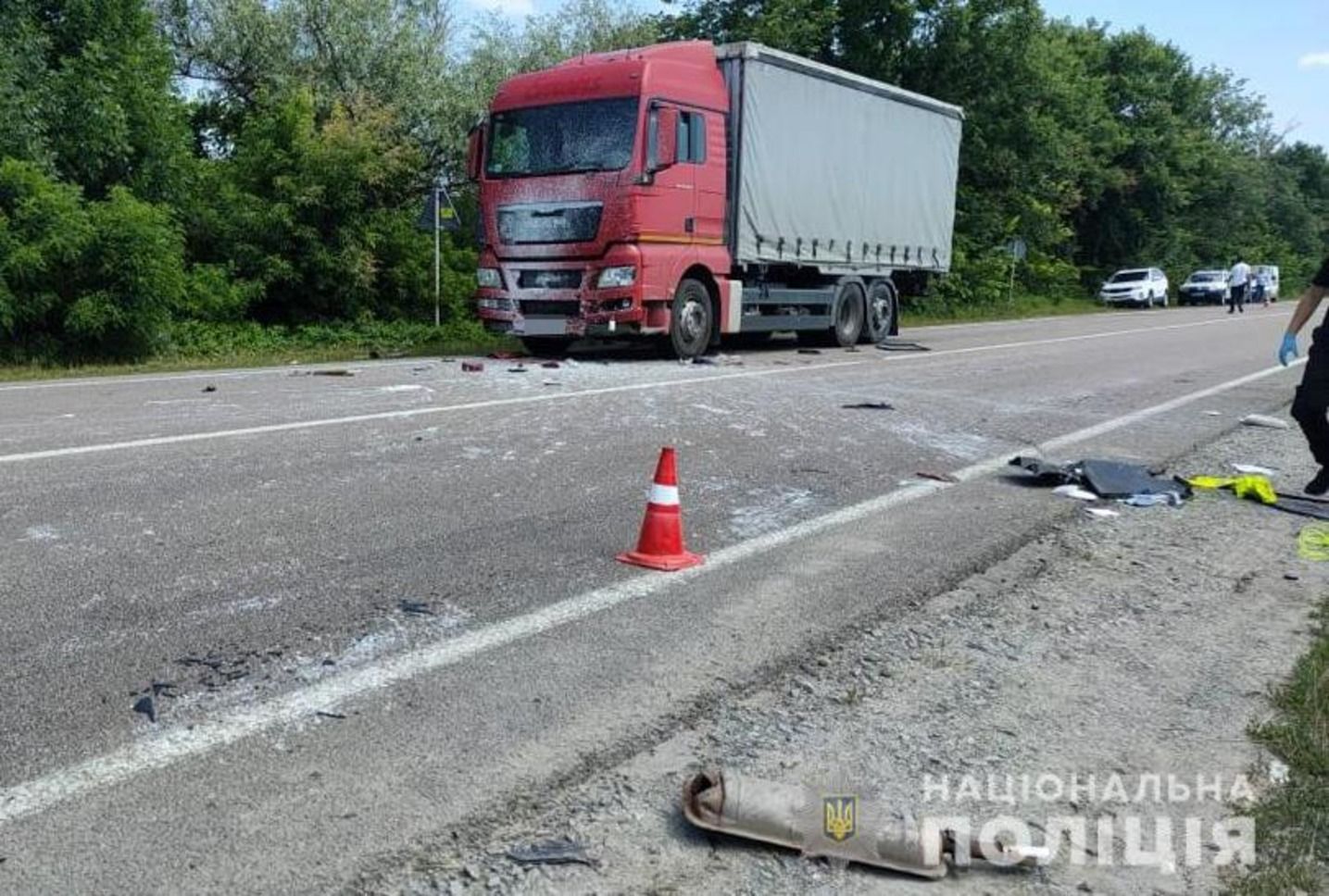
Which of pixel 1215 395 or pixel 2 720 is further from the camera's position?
pixel 1215 395

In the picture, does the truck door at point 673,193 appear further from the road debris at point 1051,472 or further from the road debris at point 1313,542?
the road debris at point 1313,542

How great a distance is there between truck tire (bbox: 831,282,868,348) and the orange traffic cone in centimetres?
1293

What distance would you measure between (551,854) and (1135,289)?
46825 millimetres

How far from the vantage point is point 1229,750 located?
328 cm

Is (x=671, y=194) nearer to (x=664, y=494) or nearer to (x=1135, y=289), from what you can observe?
(x=664, y=494)

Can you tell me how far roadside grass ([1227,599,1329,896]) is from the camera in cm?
258

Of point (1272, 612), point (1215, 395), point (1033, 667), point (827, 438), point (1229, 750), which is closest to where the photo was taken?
point (1229, 750)

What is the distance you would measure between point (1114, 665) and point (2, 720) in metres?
3.64

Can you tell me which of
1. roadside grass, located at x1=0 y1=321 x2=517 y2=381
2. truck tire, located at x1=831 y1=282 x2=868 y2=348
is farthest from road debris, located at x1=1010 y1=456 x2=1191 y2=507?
truck tire, located at x1=831 y1=282 x2=868 y2=348

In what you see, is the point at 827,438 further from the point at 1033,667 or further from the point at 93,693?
the point at 93,693

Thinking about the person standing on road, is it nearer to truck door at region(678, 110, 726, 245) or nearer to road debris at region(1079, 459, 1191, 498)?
truck door at region(678, 110, 726, 245)

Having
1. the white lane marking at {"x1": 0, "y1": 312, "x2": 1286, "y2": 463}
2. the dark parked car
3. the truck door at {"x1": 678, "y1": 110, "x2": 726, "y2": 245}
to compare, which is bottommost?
the white lane marking at {"x1": 0, "y1": 312, "x2": 1286, "y2": 463}

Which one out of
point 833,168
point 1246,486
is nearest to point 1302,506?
point 1246,486

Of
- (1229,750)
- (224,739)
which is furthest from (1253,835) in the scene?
(224,739)
